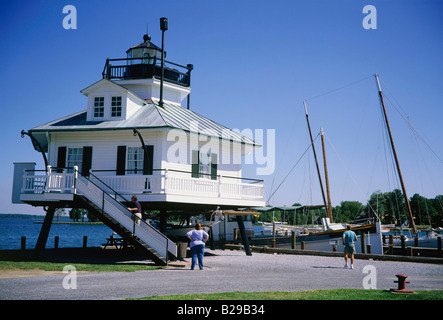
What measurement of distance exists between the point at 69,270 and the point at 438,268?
16109 mm

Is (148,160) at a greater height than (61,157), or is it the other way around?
(61,157)

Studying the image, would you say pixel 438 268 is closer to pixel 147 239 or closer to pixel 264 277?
pixel 264 277

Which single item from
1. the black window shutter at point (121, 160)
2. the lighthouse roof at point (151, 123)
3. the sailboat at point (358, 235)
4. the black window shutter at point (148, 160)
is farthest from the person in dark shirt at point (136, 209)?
the sailboat at point (358, 235)

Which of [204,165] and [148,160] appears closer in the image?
[148,160]

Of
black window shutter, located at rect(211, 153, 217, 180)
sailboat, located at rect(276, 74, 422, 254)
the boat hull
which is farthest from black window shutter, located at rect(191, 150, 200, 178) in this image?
the boat hull

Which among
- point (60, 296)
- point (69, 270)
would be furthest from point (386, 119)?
point (60, 296)

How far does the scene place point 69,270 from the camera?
54.5 feet

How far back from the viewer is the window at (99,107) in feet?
78.4

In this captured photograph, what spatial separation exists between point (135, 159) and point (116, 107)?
337 cm

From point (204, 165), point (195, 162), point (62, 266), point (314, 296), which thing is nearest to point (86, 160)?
point (195, 162)

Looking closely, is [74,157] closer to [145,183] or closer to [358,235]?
[145,183]

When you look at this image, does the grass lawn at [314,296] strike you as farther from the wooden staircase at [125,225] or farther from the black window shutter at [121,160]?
the black window shutter at [121,160]

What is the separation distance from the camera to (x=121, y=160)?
22.6 m

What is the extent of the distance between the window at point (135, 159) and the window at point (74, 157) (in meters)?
2.79
